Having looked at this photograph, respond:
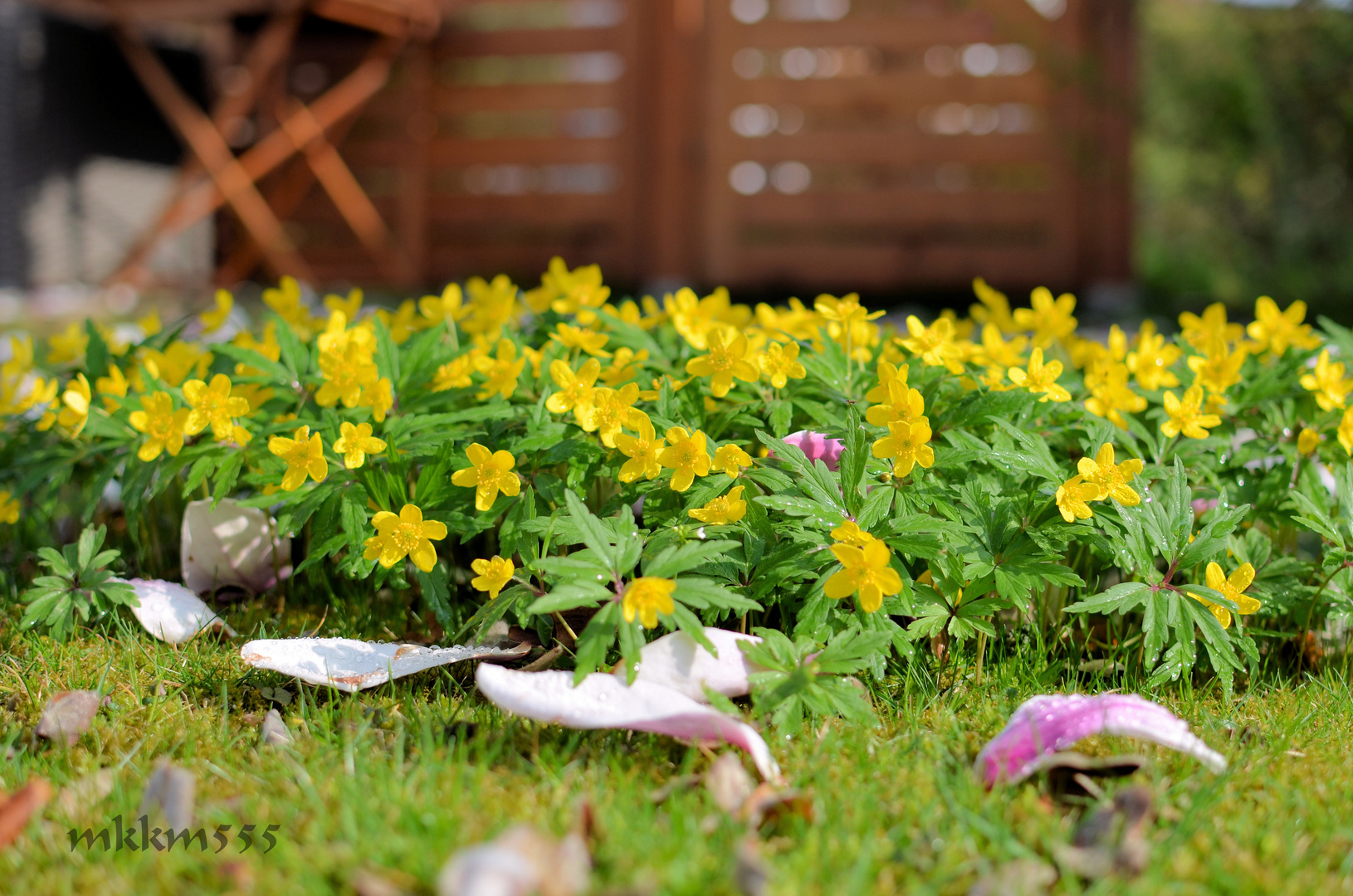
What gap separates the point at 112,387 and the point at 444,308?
1.92 ft

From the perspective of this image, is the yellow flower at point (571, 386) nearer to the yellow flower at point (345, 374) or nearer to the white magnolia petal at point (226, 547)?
the yellow flower at point (345, 374)

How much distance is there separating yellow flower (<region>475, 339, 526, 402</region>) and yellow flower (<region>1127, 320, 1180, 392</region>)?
1.01 meters

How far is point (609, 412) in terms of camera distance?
5.08 feet

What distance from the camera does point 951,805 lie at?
1158 millimetres

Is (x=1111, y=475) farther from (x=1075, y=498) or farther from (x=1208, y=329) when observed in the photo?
(x=1208, y=329)

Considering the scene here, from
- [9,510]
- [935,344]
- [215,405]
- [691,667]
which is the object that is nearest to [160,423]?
[215,405]

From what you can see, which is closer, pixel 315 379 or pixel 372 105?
pixel 315 379

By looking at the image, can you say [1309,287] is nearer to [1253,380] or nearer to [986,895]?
[1253,380]

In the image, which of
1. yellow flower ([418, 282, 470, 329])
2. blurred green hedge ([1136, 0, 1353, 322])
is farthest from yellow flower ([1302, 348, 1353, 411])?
blurred green hedge ([1136, 0, 1353, 322])

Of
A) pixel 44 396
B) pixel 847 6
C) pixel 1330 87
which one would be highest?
pixel 847 6

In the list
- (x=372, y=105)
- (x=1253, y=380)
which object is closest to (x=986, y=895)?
(x=1253, y=380)

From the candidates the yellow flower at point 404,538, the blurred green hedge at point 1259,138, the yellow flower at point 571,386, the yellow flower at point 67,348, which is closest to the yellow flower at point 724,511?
the yellow flower at point 571,386

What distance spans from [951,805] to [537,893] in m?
0.46

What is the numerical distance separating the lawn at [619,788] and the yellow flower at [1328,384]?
443 millimetres
